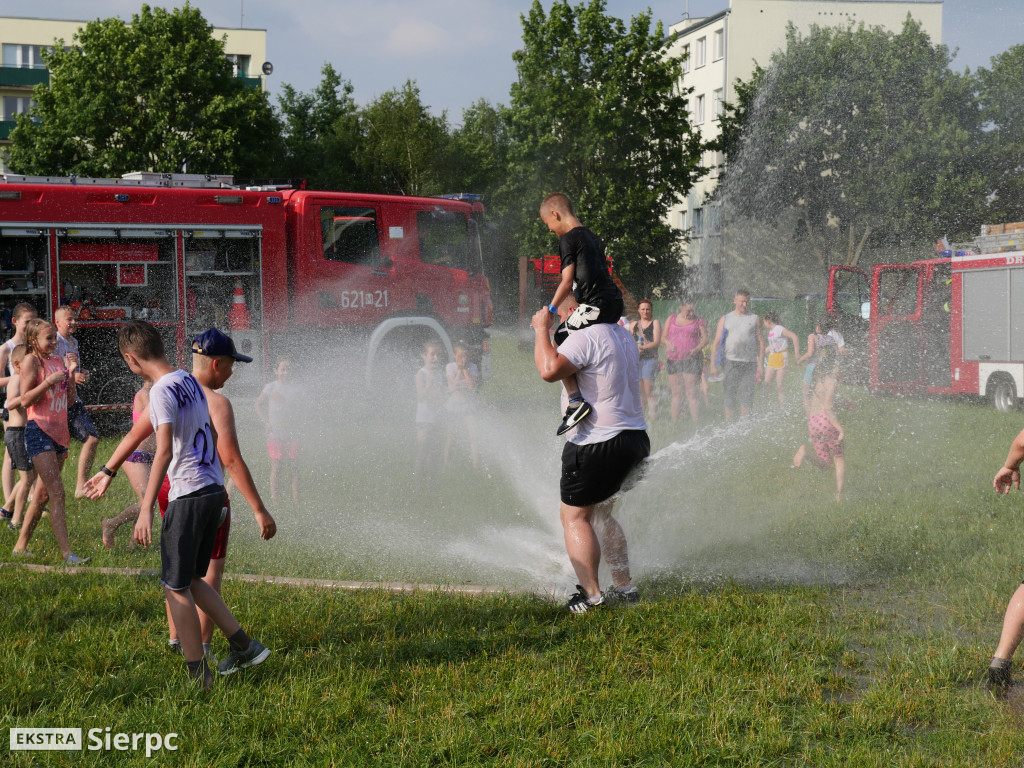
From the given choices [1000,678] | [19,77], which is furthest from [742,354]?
[19,77]

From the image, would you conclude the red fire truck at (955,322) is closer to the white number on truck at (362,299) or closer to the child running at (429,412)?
the white number on truck at (362,299)

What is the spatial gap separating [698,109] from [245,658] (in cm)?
5653

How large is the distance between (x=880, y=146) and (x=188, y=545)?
3914cm

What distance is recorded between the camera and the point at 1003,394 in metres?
16.3

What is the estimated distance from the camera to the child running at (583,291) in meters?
5.14

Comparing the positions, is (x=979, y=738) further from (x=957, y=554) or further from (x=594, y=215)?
(x=594, y=215)

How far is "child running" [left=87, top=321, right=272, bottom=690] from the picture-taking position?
3.94 metres

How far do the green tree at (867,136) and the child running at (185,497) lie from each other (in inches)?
1474

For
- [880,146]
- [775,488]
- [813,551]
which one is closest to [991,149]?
[880,146]

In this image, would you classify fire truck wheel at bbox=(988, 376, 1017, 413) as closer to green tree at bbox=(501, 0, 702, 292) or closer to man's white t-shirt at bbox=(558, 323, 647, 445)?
man's white t-shirt at bbox=(558, 323, 647, 445)

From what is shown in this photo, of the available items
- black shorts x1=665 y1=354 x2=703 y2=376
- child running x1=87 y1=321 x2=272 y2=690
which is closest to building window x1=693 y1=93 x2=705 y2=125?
black shorts x1=665 y1=354 x2=703 y2=376

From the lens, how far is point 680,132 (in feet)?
131

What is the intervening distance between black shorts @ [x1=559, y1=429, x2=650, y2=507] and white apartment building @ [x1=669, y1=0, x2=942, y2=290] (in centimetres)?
4100

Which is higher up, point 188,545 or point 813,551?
point 188,545
